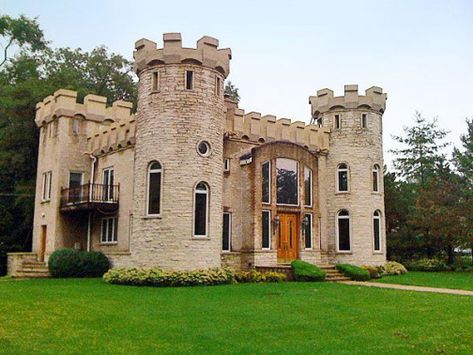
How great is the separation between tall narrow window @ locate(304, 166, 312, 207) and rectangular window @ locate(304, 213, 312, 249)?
1.91 feet

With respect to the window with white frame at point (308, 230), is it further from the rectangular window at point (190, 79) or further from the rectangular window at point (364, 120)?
the rectangular window at point (190, 79)

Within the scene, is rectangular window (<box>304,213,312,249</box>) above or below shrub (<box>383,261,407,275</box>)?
above

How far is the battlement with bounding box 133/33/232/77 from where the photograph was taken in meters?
19.6

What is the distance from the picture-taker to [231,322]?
33.1ft

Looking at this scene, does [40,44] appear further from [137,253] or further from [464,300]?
[464,300]

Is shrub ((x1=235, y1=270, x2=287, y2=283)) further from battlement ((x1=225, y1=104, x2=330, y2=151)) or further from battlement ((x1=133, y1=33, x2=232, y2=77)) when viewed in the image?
battlement ((x1=133, y1=33, x2=232, y2=77))

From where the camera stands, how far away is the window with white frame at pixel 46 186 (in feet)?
82.6

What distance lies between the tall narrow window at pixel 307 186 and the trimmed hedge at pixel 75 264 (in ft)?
31.3

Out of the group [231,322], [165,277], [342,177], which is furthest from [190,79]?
[231,322]

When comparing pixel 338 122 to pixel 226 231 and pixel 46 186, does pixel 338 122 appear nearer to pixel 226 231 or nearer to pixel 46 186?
pixel 226 231

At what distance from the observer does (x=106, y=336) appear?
28.6 feet

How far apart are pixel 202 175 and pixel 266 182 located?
3993 millimetres

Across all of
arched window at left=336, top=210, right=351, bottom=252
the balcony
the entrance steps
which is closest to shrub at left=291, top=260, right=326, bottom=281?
the entrance steps

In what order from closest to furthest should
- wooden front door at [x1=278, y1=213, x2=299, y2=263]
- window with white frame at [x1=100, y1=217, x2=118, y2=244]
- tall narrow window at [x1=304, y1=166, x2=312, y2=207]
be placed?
wooden front door at [x1=278, y1=213, x2=299, y2=263] < window with white frame at [x1=100, y1=217, x2=118, y2=244] < tall narrow window at [x1=304, y1=166, x2=312, y2=207]
